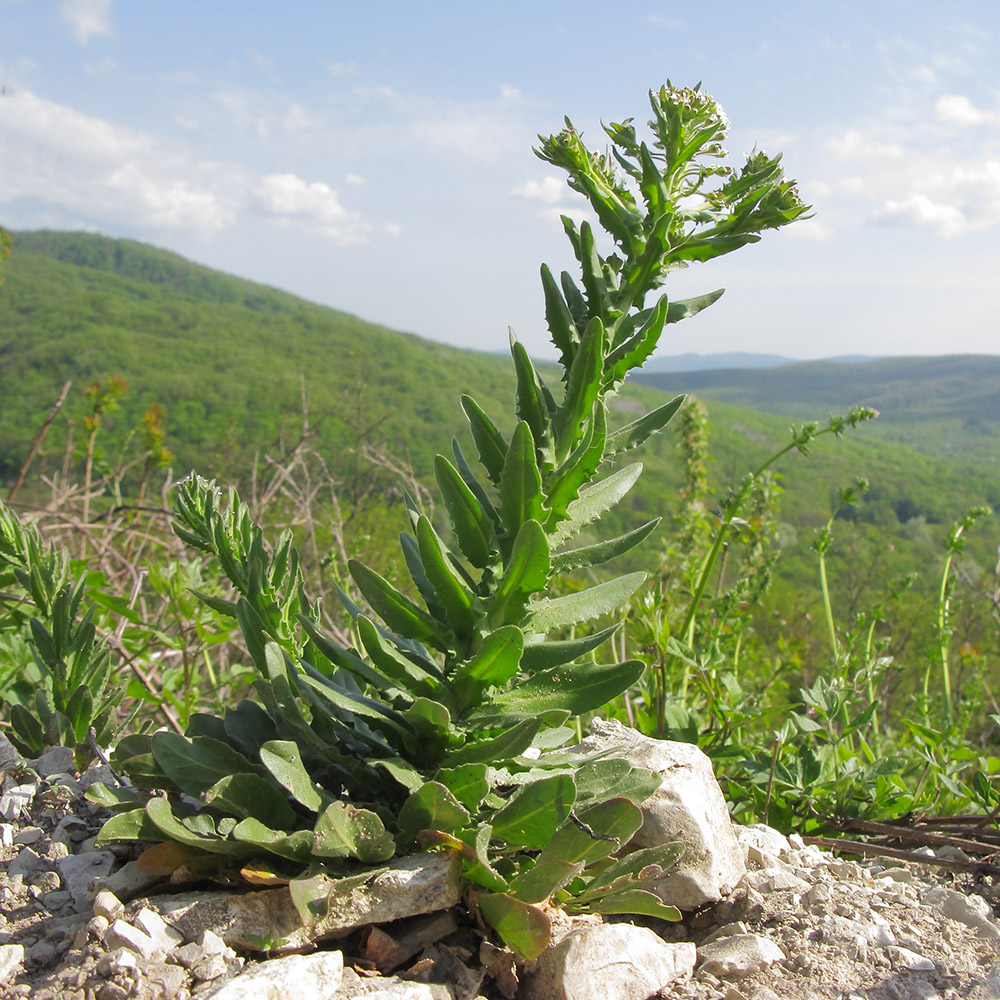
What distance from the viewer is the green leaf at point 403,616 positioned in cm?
176

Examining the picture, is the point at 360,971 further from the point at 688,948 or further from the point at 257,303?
the point at 257,303

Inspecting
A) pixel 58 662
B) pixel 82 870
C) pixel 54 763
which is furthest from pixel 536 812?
pixel 58 662

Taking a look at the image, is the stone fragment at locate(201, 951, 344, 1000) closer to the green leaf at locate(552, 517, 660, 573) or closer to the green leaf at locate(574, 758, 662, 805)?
the green leaf at locate(574, 758, 662, 805)

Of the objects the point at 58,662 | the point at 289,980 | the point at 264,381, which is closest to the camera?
the point at 289,980

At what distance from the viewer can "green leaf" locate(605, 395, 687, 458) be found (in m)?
1.93

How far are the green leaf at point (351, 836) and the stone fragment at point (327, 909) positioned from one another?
0.13ft

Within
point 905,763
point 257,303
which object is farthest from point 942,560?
point 257,303

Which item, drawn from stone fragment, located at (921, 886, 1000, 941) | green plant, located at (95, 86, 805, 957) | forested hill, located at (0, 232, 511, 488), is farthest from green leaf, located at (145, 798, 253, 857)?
forested hill, located at (0, 232, 511, 488)

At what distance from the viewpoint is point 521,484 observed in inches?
66.7

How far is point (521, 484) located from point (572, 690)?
475 mm

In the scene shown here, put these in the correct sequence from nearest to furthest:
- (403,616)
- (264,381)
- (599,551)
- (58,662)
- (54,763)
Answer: (403,616), (599,551), (54,763), (58,662), (264,381)

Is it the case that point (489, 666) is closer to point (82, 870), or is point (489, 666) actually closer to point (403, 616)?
point (403, 616)

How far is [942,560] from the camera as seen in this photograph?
4664 millimetres

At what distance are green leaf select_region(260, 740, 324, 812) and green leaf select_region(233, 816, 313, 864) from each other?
0.19ft
